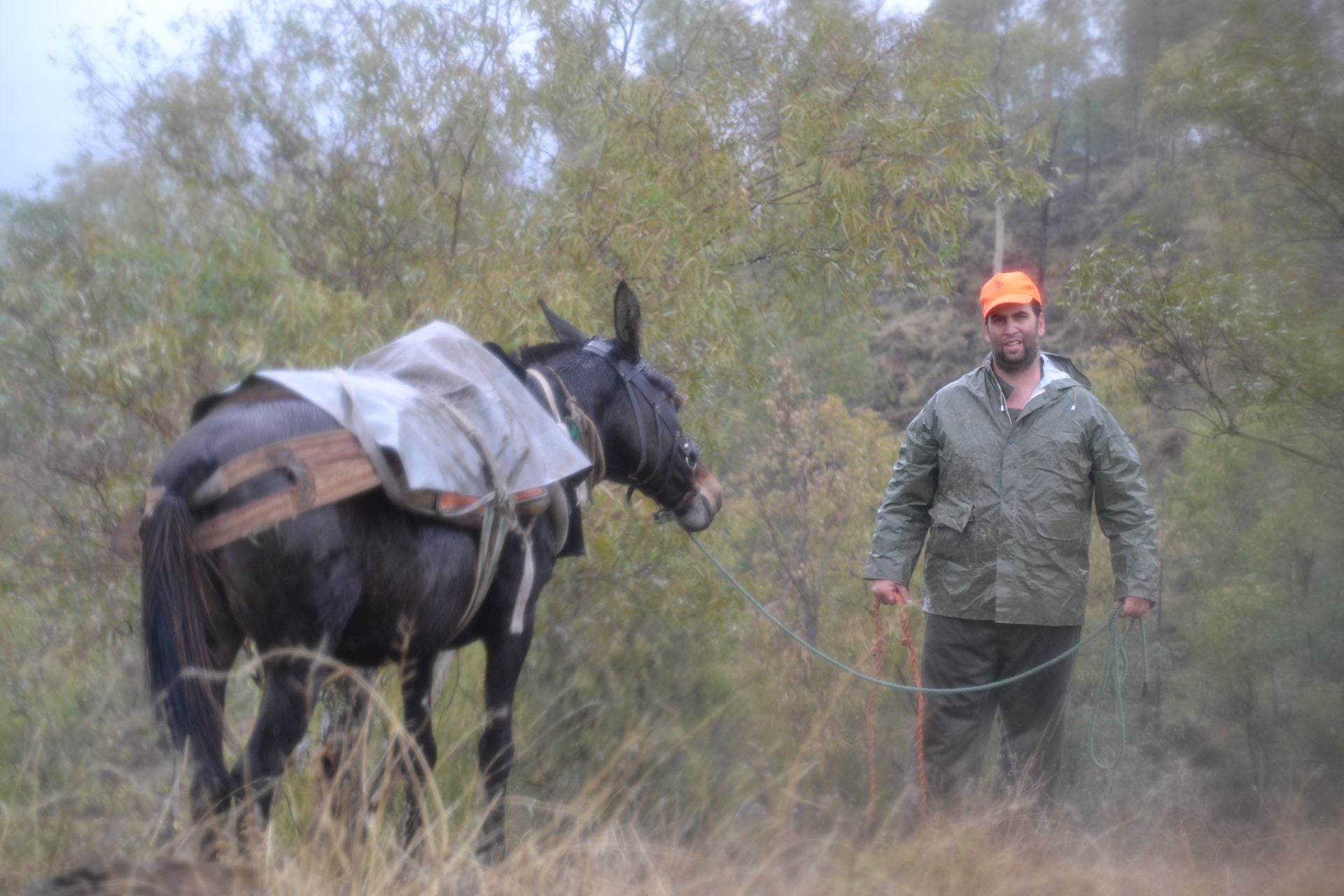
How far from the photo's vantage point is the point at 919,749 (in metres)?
4.24

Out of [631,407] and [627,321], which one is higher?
[627,321]

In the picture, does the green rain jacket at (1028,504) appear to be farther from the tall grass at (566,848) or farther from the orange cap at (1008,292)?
the tall grass at (566,848)

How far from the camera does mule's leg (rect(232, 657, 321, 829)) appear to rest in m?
2.77

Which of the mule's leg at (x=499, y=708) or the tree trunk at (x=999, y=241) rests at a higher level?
the tree trunk at (x=999, y=241)

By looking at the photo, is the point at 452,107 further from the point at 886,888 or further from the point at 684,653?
the point at 886,888

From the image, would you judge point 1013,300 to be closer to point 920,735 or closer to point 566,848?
point 920,735

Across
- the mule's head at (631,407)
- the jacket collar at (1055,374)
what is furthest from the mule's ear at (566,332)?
the jacket collar at (1055,374)

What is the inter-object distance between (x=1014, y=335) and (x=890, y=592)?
3.10ft

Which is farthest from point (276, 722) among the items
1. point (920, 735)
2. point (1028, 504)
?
point (1028, 504)

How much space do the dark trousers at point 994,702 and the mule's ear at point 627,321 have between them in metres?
1.38

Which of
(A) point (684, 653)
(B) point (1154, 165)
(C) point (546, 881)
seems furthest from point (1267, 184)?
(B) point (1154, 165)

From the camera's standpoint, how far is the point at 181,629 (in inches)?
104

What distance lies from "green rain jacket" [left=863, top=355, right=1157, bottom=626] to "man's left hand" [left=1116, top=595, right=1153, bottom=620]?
2 centimetres

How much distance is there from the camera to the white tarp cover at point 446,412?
2.90 meters
